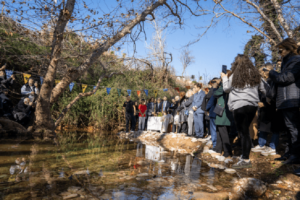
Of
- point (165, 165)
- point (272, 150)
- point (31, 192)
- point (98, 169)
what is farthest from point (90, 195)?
point (272, 150)

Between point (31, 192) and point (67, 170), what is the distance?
894mm

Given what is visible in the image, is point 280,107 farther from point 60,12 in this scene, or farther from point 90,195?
point 60,12

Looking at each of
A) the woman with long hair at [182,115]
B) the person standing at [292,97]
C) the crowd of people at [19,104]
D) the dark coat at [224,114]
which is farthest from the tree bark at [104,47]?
the person standing at [292,97]

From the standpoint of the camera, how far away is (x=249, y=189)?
7.22 feet

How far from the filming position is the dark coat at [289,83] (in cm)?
285

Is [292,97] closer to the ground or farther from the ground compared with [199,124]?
farther from the ground

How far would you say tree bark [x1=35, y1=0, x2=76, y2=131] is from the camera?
19.3 ft

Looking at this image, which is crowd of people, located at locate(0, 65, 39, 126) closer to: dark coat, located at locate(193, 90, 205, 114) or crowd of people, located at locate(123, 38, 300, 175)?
dark coat, located at locate(193, 90, 205, 114)

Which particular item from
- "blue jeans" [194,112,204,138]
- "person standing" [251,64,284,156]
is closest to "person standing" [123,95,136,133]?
"blue jeans" [194,112,204,138]

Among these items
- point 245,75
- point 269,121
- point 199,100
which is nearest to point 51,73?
point 199,100

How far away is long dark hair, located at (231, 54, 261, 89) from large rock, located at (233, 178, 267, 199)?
1.43 metres

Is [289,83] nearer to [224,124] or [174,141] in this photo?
[224,124]

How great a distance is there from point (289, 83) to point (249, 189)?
165 cm

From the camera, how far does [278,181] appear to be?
258 cm
